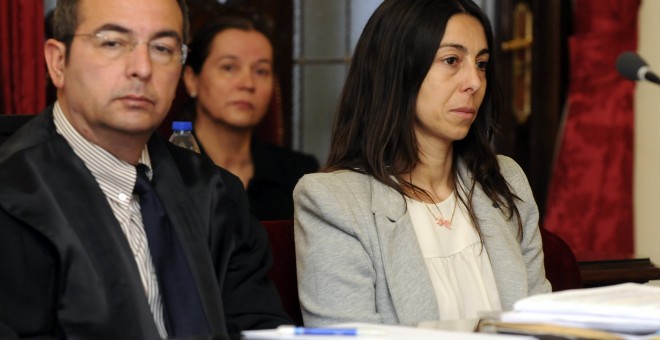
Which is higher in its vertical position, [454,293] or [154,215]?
[154,215]

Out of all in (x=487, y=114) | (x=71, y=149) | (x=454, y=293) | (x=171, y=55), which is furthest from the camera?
(x=487, y=114)

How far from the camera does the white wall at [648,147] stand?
422 cm

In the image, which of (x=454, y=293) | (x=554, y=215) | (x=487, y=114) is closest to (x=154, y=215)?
(x=454, y=293)

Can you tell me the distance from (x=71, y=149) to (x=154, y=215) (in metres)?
0.19

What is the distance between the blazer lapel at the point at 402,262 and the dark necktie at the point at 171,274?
1.40 ft

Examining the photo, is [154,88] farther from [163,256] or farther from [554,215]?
[554,215]

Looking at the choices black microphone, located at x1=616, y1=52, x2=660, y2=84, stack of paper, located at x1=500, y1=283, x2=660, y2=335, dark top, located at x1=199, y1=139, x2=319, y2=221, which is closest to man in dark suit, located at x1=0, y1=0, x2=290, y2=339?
stack of paper, located at x1=500, y1=283, x2=660, y2=335

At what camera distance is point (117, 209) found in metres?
1.92

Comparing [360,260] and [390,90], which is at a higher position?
[390,90]

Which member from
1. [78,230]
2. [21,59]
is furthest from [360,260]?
[21,59]

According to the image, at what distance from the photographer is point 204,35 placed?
3906 millimetres

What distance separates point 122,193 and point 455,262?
73 cm

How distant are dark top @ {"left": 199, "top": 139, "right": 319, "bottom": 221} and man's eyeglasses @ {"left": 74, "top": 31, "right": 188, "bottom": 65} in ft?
5.04

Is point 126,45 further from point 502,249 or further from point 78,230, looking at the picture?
point 502,249
